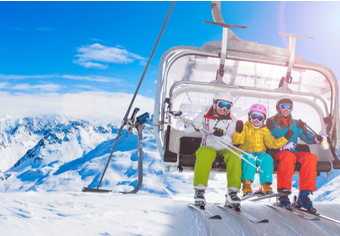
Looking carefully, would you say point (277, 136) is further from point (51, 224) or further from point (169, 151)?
point (51, 224)

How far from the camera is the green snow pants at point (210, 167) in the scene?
2.91 meters

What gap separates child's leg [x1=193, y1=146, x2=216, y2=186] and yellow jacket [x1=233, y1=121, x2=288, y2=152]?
1.47ft

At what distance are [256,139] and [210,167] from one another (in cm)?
74

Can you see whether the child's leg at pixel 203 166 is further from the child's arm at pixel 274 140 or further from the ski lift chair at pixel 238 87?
the child's arm at pixel 274 140

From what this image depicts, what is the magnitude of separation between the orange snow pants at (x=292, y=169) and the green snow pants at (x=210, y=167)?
0.53 metres

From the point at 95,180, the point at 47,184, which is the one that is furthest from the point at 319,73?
the point at 47,184

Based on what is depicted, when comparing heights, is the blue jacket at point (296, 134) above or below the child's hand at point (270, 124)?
below

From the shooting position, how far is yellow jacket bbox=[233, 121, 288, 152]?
127 inches

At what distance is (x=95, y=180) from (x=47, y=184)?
38.9 m

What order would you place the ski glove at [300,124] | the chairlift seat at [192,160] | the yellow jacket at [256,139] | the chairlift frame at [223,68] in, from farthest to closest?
the ski glove at [300,124]
the chairlift frame at [223,68]
the yellow jacket at [256,139]
the chairlift seat at [192,160]

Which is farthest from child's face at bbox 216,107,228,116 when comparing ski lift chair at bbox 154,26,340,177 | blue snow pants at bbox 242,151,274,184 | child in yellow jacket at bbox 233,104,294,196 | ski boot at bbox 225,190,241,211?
ski boot at bbox 225,190,241,211

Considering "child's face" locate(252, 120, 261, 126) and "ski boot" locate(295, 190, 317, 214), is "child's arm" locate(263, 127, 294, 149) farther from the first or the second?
"ski boot" locate(295, 190, 317, 214)

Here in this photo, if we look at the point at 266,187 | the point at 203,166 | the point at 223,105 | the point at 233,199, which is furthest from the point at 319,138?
the point at 203,166

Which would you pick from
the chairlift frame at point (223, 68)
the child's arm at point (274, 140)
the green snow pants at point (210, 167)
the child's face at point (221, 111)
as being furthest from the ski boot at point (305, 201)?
the child's face at point (221, 111)
